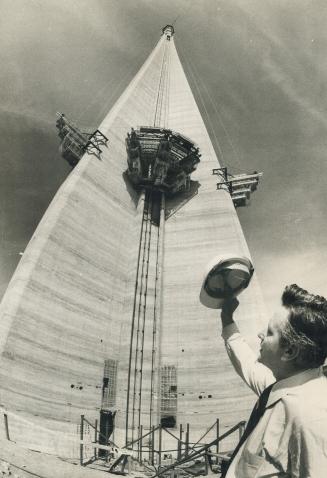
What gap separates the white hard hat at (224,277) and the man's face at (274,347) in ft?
1.26

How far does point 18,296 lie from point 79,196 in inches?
267

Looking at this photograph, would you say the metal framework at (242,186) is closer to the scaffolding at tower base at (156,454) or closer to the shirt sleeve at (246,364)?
the scaffolding at tower base at (156,454)

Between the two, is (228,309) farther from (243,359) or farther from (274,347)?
(274,347)

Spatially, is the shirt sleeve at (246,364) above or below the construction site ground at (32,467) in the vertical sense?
above

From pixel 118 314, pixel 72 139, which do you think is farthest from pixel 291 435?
pixel 72 139

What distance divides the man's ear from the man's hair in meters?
0.01

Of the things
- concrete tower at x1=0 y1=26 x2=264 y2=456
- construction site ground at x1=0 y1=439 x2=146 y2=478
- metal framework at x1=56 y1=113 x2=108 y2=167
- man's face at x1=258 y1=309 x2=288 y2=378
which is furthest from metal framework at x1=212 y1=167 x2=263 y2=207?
man's face at x1=258 y1=309 x2=288 y2=378

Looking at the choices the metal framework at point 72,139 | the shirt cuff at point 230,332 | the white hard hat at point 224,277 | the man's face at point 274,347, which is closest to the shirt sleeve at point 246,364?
the shirt cuff at point 230,332

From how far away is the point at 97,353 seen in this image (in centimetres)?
1862

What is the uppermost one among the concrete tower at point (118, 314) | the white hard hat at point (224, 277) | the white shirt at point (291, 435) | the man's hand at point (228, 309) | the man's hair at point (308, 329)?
the concrete tower at point (118, 314)

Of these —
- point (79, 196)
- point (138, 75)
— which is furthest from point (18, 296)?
point (138, 75)

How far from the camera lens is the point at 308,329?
161 cm

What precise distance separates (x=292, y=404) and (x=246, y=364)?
634mm

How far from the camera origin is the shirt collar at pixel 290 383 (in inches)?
60.4
